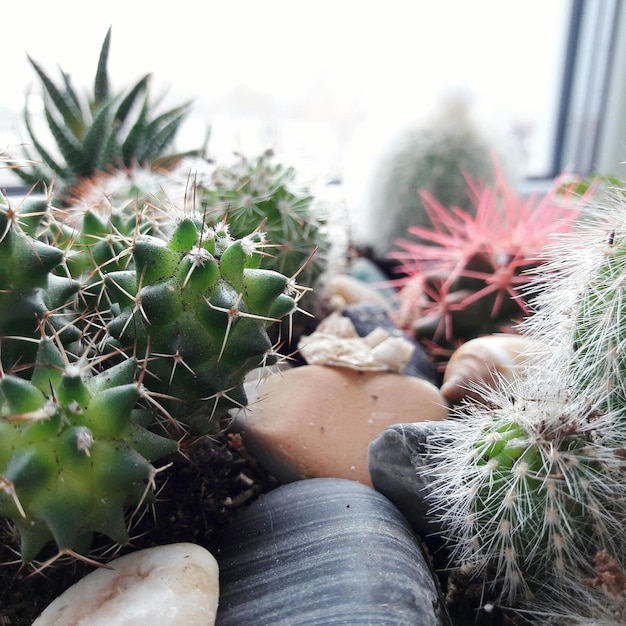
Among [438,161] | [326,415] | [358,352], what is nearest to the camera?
[326,415]

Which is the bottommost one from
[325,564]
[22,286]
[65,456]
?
[325,564]

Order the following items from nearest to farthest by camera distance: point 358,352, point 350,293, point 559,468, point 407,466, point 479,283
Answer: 1. point 559,468
2. point 407,466
3. point 358,352
4. point 479,283
5. point 350,293

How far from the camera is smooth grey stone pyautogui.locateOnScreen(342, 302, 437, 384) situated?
1.24 meters

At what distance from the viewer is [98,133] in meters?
1.36

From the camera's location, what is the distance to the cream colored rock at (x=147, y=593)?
2.07ft

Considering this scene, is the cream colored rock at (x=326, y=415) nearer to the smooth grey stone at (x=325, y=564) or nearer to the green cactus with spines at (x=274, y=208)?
the smooth grey stone at (x=325, y=564)

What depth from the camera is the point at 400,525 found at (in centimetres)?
79

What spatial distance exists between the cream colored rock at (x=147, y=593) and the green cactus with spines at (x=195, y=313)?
6.5 inches

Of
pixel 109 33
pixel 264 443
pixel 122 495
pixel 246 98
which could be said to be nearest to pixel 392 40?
pixel 246 98

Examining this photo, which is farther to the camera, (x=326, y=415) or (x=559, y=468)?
(x=326, y=415)

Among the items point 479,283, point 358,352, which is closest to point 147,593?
point 358,352

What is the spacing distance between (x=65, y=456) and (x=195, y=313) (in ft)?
0.65

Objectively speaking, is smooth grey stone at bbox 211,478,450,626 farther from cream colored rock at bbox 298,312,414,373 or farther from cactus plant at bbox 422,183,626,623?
cream colored rock at bbox 298,312,414,373

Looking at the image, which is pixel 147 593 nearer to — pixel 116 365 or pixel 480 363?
pixel 116 365
